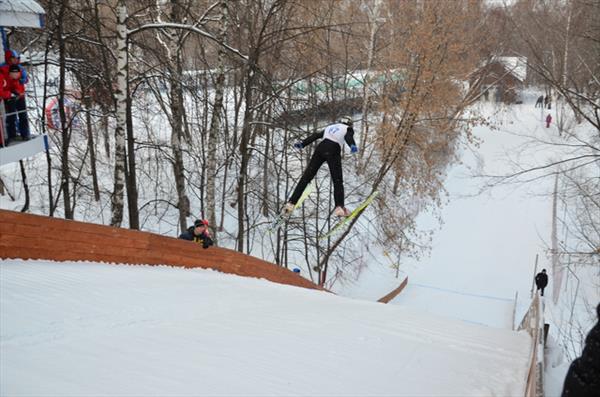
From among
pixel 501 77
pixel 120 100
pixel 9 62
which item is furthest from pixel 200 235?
pixel 501 77

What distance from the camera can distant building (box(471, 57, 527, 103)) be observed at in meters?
34.2

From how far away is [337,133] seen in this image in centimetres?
889

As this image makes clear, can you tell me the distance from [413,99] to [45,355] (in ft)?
50.3

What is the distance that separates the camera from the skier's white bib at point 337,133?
29.1 ft

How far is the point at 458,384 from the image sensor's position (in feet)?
15.3

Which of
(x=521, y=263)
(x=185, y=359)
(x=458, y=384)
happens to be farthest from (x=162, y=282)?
(x=521, y=263)

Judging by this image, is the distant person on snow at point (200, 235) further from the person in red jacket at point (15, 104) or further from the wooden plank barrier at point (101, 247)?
the person in red jacket at point (15, 104)

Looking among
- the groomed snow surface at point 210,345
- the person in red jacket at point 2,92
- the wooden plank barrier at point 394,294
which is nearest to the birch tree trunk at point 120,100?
the person in red jacket at point 2,92

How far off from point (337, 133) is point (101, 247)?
446 cm

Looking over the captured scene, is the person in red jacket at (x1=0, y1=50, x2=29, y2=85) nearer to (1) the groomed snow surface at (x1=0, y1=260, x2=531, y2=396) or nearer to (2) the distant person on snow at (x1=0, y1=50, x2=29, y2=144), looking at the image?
(2) the distant person on snow at (x1=0, y1=50, x2=29, y2=144)

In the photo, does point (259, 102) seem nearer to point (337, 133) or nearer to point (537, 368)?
point (337, 133)

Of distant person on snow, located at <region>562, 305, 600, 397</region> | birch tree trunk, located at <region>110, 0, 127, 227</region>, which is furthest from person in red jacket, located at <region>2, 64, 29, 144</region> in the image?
distant person on snow, located at <region>562, 305, 600, 397</region>

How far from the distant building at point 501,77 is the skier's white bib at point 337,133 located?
84.5ft

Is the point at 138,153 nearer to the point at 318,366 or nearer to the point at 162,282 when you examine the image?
the point at 162,282
